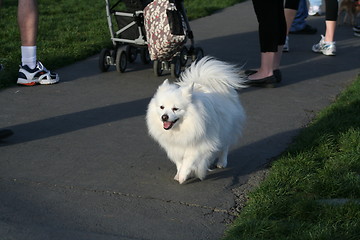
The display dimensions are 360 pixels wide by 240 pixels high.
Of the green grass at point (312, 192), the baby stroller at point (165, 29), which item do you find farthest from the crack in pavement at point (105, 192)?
the baby stroller at point (165, 29)

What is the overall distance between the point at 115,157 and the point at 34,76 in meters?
2.57

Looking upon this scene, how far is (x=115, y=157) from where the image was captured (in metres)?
5.20

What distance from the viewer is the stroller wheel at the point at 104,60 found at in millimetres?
7934

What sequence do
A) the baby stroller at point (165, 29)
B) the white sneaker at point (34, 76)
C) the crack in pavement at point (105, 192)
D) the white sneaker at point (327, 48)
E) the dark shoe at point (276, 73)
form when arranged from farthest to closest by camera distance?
the white sneaker at point (327, 48), the dark shoe at point (276, 73), the white sneaker at point (34, 76), the baby stroller at point (165, 29), the crack in pavement at point (105, 192)

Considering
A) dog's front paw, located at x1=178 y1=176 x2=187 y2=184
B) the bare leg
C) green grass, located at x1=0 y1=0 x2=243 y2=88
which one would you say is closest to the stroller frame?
green grass, located at x1=0 y1=0 x2=243 y2=88

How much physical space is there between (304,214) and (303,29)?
→ 788 cm

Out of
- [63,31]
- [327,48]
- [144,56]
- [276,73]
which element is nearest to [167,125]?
[276,73]

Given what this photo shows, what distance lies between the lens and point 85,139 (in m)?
5.62

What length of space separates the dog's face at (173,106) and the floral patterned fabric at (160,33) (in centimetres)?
256

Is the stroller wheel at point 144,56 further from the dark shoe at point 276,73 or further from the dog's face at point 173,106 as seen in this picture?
the dog's face at point 173,106

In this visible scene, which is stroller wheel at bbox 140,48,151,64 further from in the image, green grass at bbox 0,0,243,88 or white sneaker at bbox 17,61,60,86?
white sneaker at bbox 17,61,60,86

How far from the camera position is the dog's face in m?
4.52

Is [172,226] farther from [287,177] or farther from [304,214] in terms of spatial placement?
[287,177]

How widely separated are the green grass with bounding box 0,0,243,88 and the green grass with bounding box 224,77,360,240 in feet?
12.2
